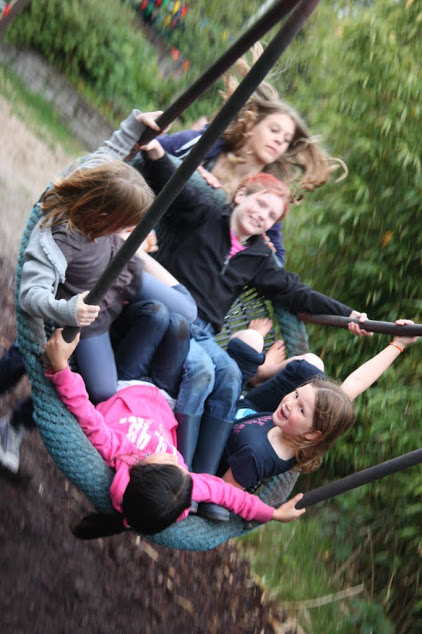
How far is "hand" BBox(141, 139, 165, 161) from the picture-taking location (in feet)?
6.28

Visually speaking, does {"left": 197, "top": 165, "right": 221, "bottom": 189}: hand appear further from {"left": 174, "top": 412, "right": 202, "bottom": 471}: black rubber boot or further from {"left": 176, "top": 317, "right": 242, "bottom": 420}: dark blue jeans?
{"left": 174, "top": 412, "right": 202, "bottom": 471}: black rubber boot

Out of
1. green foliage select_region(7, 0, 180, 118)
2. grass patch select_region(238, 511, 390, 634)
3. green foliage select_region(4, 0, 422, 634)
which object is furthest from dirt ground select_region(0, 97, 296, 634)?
green foliage select_region(7, 0, 180, 118)

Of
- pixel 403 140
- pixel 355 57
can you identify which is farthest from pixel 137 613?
pixel 355 57

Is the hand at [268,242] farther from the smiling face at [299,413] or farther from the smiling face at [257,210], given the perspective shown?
the smiling face at [299,413]

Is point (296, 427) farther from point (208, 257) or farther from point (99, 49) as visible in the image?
point (99, 49)

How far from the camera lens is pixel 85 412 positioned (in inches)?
59.2

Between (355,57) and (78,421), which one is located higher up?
(355,57)

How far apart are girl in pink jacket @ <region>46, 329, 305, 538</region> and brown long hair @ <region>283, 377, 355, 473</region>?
0.54 feet

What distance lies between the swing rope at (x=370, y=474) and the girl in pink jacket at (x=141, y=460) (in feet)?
0.28

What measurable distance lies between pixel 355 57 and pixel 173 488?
7.76ft

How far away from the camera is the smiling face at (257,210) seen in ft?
7.00

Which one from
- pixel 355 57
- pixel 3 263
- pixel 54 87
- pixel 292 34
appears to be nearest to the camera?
pixel 292 34

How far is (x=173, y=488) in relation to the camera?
150 centimetres

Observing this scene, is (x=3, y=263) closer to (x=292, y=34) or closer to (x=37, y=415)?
(x=37, y=415)
